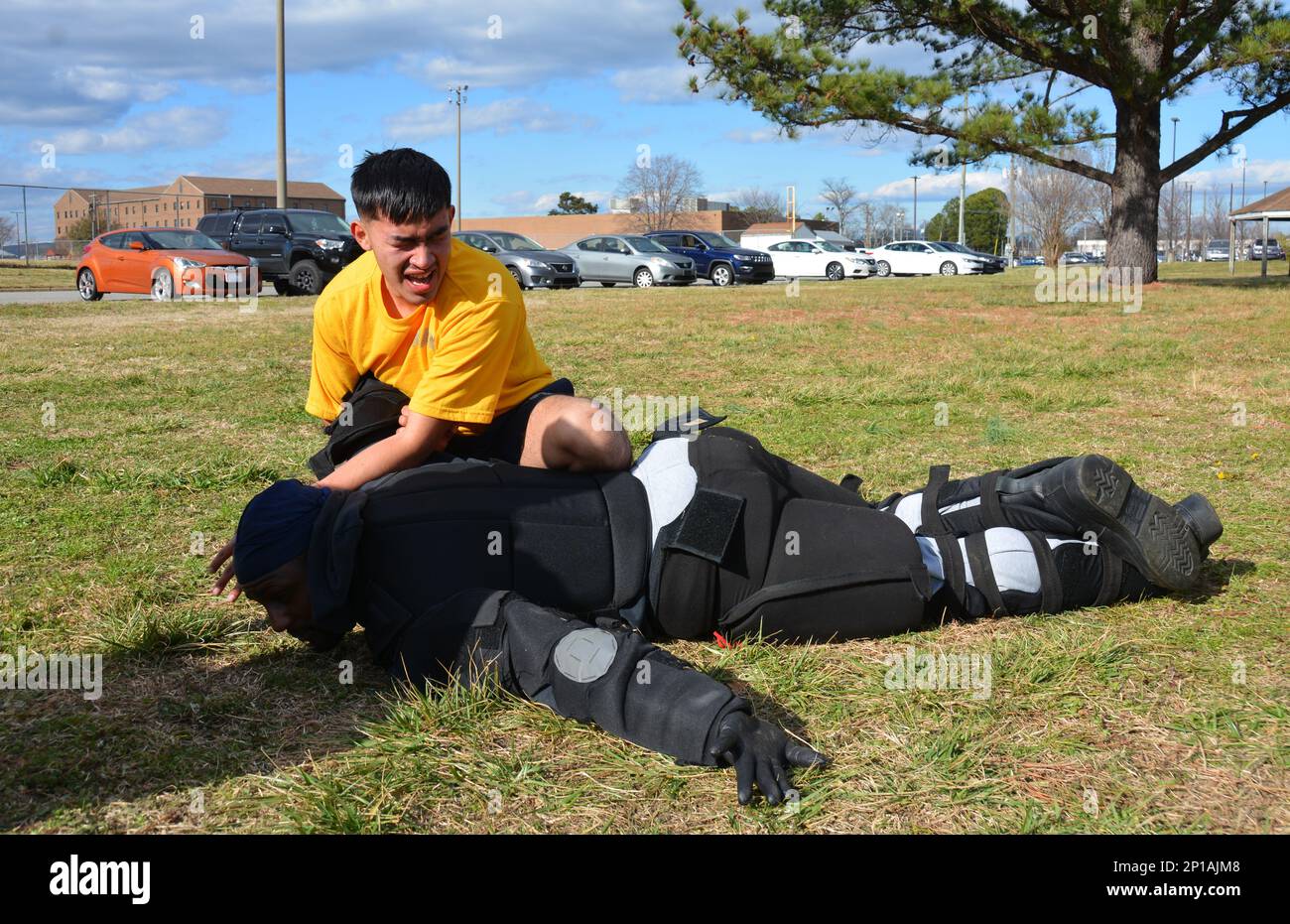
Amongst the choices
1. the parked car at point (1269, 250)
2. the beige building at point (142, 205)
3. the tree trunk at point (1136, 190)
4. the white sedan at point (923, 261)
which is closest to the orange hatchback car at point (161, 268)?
the beige building at point (142, 205)

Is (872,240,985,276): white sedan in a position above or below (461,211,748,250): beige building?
below

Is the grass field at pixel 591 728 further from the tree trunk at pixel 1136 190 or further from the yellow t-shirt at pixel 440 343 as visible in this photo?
the tree trunk at pixel 1136 190

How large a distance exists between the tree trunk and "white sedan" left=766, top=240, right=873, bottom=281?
13088 mm

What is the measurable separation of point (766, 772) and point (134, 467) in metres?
3.89

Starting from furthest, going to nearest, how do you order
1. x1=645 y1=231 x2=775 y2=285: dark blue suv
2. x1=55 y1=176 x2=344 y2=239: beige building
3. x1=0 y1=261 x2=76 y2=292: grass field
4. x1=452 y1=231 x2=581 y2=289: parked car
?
x1=55 y1=176 x2=344 y2=239: beige building < x1=645 y1=231 x2=775 y2=285: dark blue suv < x1=452 y1=231 x2=581 y2=289: parked car < x1=0 y1=261 x2=76 y2=292: grass field

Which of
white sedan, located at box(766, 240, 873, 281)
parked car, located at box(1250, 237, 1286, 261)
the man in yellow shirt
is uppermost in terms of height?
parked car, located at box(1250, 237, 1286, 261)

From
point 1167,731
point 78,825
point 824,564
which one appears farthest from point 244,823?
point 1167,731

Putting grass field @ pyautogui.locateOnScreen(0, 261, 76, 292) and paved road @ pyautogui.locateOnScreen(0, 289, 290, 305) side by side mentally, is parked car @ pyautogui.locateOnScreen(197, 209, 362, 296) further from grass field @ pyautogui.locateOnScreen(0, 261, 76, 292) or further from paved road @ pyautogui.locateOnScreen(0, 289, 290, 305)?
grass field @ pyautogui.locateOnScreen(0, 261, 76, 292)

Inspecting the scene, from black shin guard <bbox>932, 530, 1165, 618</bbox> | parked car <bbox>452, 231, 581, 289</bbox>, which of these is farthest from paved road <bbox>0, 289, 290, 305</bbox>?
black shin guard <bbox>932, 530, 1165, 618</bbox>

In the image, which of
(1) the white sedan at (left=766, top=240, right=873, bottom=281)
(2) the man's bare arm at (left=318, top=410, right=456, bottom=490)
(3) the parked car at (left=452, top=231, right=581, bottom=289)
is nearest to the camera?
(2) the man's bare arm at (left=318, top=410, right=456, bottom=490)

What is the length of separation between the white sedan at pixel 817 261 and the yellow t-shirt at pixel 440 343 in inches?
1106

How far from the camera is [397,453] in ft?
9.99

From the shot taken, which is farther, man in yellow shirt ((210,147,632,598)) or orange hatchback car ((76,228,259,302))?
orange hatchback car ((76,228,259,302))

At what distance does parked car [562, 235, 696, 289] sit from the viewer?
23.5m
